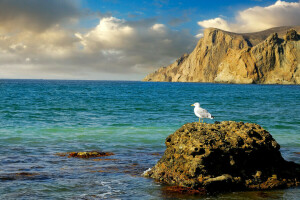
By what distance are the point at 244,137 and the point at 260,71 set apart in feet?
613

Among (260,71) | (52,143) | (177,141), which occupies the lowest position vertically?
(52,143)

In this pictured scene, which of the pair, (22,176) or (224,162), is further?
(22,176)

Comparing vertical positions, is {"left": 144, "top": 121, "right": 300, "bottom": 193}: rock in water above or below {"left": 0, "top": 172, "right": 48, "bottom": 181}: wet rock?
above

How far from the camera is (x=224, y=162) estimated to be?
8.15 metres

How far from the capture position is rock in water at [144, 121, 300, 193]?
7.89 meters

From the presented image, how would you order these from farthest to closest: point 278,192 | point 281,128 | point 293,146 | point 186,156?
point 281,128 → point 293,146 → point 186,156 → point 278,192

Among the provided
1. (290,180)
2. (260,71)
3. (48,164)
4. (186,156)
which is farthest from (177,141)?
(260,71)

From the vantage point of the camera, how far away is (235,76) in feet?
635

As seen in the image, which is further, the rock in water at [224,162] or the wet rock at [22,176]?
the wet rock at [22,176]

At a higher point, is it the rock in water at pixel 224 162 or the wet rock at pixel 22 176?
the rock in water at pixel 224 162

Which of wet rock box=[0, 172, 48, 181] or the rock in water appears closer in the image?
the rock in water

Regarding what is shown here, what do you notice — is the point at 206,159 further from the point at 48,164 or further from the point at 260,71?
the point at 260,71

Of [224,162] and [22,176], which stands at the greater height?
[224,162]

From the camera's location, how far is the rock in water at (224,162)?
789 cm
